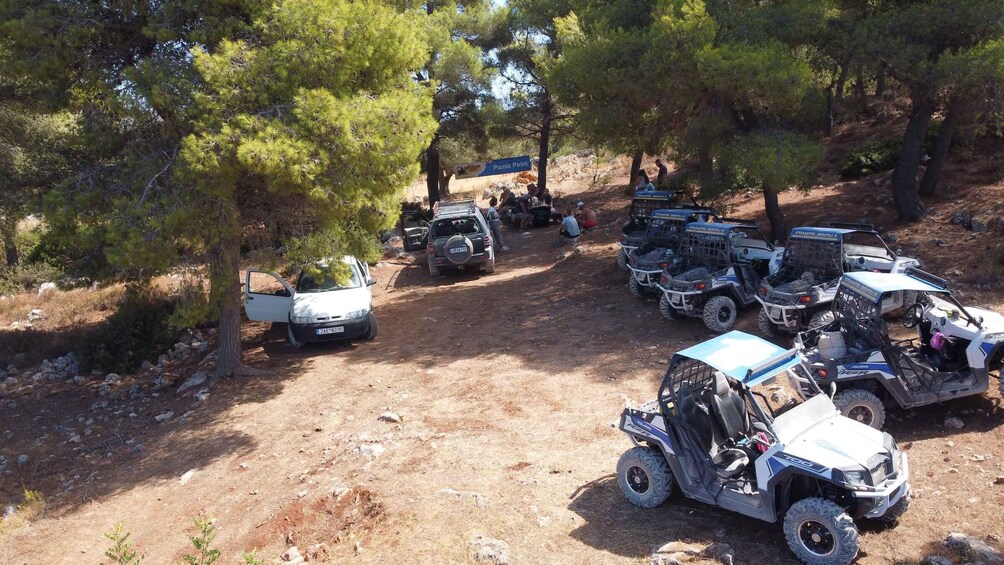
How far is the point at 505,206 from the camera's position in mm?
25578

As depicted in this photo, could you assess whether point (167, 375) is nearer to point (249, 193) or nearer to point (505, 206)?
point (249, 193)

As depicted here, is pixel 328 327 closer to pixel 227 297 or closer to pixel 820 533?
pixel 227 297

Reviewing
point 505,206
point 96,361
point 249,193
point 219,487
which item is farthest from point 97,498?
point 505,206

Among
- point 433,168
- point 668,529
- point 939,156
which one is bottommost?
point 668,529

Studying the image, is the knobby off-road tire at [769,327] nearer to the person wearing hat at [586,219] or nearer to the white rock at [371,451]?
the white rock at [371,451]

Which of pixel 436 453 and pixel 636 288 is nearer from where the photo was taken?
pixel 436 453

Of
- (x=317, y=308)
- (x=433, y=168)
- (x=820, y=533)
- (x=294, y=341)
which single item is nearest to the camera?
(x=820, y=533)

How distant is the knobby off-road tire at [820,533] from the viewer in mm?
4766

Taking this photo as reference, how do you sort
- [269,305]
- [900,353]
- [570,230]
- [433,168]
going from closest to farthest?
[900,353] → [269,305] → [570,230] → [433,168]

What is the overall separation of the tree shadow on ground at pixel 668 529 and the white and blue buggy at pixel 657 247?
6545mm

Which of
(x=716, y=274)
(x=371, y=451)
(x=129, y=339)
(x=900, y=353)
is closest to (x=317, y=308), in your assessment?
(x=129, y=339)

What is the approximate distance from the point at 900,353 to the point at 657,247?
6.57 metres

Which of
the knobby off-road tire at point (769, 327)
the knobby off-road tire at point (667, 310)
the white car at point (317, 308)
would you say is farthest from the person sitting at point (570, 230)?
the knobby off-road tire at point (769, 327)

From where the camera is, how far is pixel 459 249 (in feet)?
54.4
